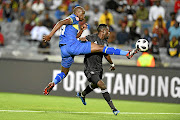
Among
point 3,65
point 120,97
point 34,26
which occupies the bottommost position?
point 120,97

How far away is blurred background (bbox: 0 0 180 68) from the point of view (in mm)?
14977

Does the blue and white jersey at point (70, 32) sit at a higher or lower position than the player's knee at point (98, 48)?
higher

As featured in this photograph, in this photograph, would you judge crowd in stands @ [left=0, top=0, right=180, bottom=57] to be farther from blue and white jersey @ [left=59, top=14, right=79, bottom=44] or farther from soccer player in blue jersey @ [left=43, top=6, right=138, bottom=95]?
blue and white jersey @ [left=59, top=14, right=79, bottom=44]

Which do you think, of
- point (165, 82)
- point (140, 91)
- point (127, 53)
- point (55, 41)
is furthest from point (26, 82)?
point (127, 53)

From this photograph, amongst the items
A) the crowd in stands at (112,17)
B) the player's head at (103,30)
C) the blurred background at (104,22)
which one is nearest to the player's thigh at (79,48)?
the player's head at (103,30)

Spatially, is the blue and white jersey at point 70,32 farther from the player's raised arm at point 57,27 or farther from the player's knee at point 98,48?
the player's knee at point 98,48

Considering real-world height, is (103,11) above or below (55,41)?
above

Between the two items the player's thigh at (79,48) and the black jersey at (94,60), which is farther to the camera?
the black jersey at (94,60)

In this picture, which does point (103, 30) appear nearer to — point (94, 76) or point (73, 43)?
point (73, 43)

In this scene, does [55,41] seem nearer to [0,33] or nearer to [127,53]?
[0,33]

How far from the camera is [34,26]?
18.6 meters

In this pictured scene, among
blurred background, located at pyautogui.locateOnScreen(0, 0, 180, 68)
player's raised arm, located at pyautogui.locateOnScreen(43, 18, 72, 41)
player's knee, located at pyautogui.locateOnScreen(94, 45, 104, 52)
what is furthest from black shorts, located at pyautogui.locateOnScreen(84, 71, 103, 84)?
blurred background, located at pyautogui.locateOnScreen(0, 0, 180, 68)

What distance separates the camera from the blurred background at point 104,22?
→ 49.1 ft

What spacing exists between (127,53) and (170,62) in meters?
6.29
